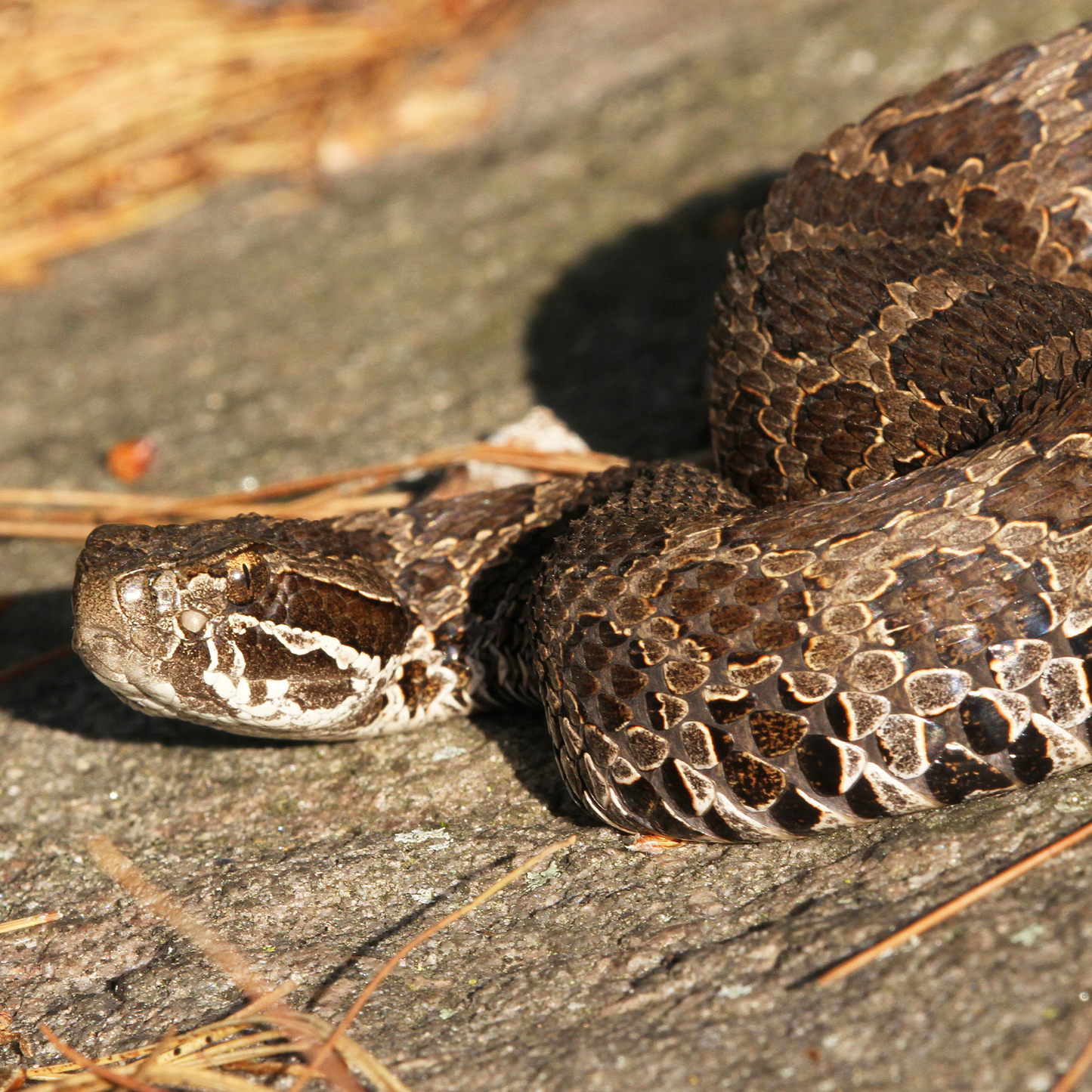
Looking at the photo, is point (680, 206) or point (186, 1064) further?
point (680, 206)

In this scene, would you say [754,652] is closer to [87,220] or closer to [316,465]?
[316,465]

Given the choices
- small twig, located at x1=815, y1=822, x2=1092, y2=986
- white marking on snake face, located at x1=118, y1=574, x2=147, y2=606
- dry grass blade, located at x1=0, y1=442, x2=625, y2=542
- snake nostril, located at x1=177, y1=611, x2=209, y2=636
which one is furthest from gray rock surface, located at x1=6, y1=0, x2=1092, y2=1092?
white marking on snake face, located at x1=118, y1=574, x2=147, y2=606

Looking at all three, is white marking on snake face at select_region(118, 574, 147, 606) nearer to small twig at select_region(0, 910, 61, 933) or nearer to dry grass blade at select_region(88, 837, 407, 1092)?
dry grass blade at select_region(88, 837, 407, 1092)

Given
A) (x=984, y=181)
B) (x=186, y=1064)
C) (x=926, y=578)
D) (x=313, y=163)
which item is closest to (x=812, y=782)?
(x=926, y=578)

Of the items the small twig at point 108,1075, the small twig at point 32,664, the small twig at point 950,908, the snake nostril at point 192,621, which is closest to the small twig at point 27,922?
the small twig at point 108,1075

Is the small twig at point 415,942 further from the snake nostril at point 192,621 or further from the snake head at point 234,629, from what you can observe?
the snake nostril at point 192,621

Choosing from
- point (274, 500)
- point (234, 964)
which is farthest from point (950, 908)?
point (274, 500)
